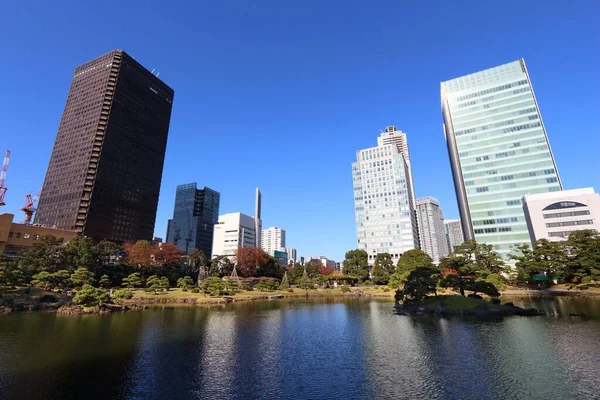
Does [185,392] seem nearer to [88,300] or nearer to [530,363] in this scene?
[530,363]

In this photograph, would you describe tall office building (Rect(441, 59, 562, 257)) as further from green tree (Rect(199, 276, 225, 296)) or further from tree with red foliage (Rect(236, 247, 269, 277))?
green tree (Rect(199, 276, 225, 296))

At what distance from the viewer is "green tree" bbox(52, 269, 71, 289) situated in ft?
200

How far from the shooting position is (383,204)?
517ft

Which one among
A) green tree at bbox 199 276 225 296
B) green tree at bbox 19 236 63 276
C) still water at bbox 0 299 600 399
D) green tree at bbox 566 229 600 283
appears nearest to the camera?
still water at bbox 0 299 600 399

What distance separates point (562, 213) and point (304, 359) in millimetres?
105132

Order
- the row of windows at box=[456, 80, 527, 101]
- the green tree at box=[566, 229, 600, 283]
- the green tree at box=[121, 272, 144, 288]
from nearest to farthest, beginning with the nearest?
1. the green tree at box=[566, 229, 600, 283]
2. the green tree at box=[121, 272, 144, 288]
3. the row of windows at box=[456, 80, 527, 101]

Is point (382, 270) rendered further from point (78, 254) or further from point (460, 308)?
point (78, 254)

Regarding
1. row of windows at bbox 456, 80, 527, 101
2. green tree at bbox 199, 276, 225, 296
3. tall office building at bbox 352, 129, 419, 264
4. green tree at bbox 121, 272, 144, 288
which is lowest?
green tree at bbox 199, 276, 225, 296

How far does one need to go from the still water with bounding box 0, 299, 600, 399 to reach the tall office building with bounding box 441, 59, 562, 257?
7603cm

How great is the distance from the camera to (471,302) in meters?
49.0

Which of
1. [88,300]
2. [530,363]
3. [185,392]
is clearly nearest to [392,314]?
[530,363]

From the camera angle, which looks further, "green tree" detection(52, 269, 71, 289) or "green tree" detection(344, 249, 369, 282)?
"green tree" detection(344, 249, 369, 282)

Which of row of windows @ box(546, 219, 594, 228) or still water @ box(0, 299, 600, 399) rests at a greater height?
row of windows @ box(546, 219, 594, 228)

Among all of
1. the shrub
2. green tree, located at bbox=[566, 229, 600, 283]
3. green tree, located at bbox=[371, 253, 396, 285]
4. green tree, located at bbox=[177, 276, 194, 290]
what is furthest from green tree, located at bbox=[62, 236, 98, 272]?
green tree, located at bbox=[566, 229, 600, 283]
